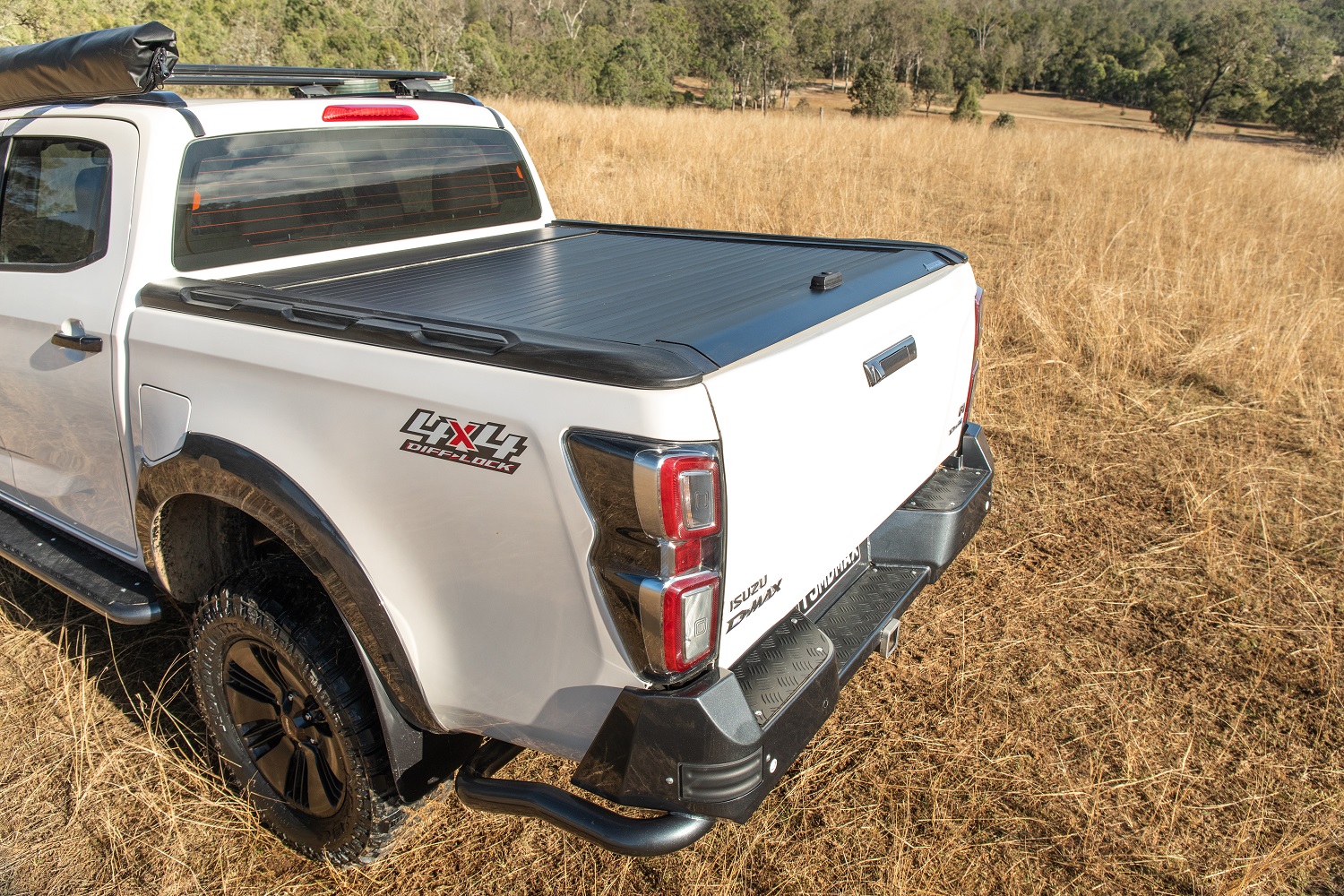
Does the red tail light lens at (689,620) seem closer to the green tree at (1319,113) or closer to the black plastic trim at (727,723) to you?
the black plastic trim at (727,723)

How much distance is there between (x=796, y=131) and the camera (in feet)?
48.1

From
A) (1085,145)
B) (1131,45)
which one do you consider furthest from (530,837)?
(1131,45)

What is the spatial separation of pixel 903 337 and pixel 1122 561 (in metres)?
2.15

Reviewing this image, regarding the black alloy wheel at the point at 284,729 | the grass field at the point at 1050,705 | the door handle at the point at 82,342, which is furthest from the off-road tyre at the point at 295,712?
the door handle at the point at 82,342

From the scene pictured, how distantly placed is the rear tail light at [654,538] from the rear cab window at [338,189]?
176cm

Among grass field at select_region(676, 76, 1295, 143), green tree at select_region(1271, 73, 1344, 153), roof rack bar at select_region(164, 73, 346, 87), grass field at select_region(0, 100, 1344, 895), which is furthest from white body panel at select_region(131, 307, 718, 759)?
grass field at select_region(676, 76, 1295, 143)

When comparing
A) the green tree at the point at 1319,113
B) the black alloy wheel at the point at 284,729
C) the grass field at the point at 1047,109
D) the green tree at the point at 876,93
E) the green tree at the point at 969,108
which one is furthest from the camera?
the grass field at the point at 1047,109

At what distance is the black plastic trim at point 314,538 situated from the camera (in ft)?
6.43

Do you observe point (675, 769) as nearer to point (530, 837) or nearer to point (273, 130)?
point (530, 837)

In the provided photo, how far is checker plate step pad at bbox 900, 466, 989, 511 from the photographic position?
2699 mm

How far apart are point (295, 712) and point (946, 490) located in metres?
2.01

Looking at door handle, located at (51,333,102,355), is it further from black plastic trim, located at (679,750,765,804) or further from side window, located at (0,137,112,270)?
black plastic trim, located at (679,750,765,804)

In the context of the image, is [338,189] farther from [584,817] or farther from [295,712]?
[584,817]

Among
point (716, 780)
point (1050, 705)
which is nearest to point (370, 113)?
point (716, 780)
